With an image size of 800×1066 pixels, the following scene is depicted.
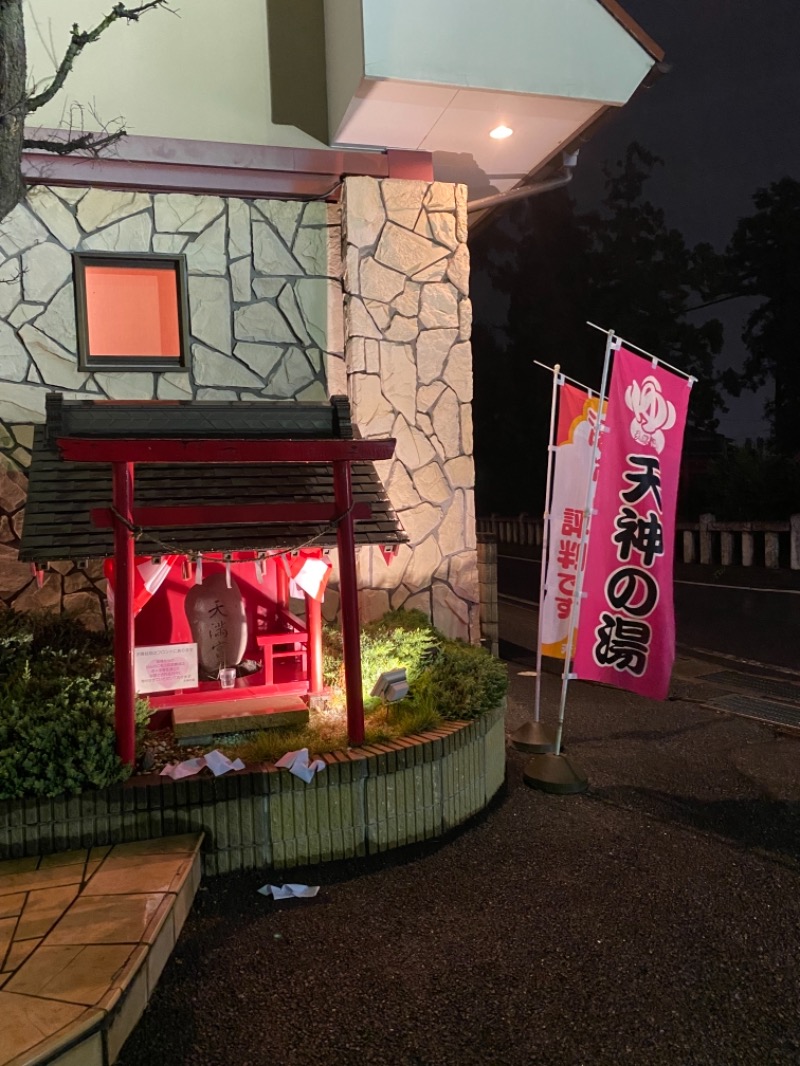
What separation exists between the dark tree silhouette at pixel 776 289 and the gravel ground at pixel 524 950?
2834 cm

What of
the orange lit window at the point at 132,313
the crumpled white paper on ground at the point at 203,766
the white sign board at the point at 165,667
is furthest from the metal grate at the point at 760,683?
the orange lit window at the point at 132,313

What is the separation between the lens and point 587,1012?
12.2ft

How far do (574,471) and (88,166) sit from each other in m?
5.71

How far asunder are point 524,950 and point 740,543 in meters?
21.6

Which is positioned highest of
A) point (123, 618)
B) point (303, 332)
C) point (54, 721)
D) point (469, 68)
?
point (469, 68)

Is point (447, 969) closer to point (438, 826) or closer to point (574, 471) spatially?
point (438, 826)

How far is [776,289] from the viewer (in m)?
31.7

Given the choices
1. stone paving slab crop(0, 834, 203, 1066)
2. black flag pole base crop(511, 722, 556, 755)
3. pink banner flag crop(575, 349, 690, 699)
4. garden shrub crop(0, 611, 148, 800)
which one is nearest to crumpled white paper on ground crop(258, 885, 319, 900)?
stone paving slab crop(0, 834, 203, 1066)

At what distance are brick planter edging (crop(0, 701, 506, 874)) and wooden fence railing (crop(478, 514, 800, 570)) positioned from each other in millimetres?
16336

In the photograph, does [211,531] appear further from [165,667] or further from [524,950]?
[524,950]

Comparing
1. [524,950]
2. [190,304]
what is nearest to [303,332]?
[190,304]

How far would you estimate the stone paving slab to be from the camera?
10.8ft

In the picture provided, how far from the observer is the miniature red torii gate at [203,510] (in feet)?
17.4

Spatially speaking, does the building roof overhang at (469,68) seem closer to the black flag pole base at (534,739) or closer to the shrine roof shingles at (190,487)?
the shrine roof shingles at (190,487)
